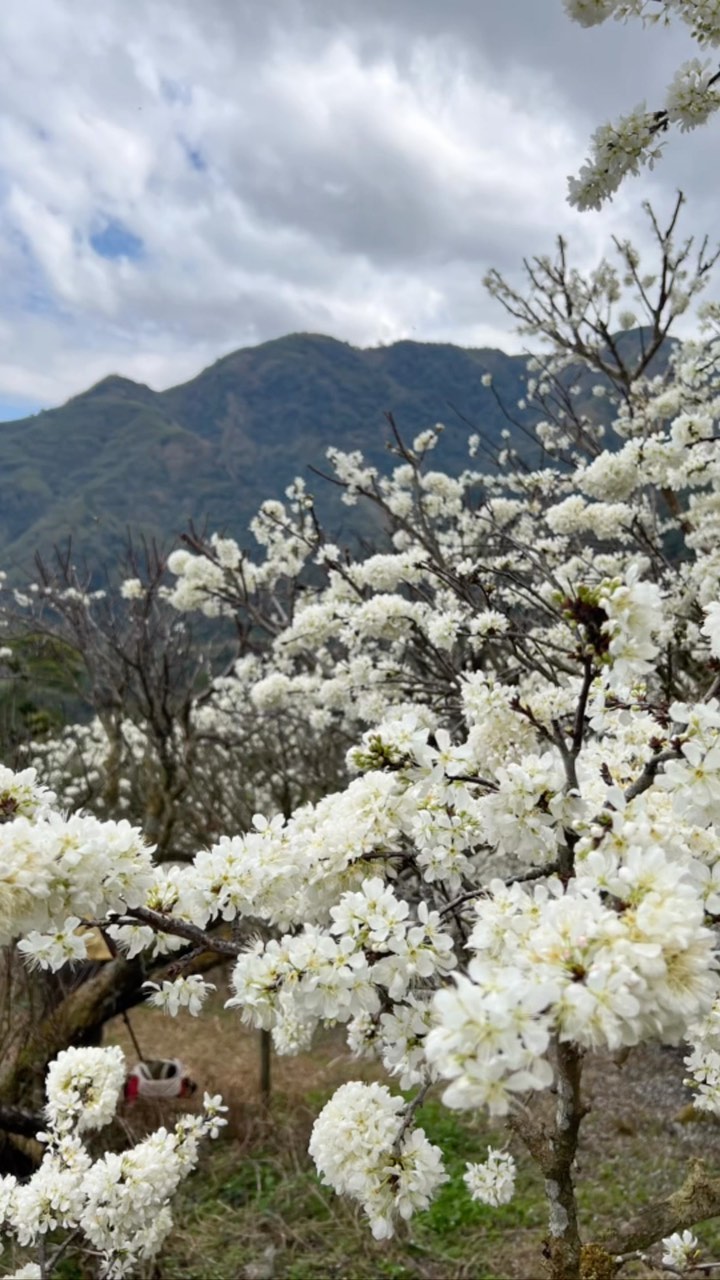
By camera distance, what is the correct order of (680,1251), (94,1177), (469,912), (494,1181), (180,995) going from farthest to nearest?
(494,1181) < (94,1177) < (680,1251) < (469,912) < (180,995)

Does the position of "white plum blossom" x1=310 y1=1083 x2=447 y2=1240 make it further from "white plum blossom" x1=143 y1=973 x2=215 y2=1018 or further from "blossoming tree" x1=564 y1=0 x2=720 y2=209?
"blossoming tree" x1=564 y1=0 x2=720 y2=209

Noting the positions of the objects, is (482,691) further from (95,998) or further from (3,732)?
(3,732)

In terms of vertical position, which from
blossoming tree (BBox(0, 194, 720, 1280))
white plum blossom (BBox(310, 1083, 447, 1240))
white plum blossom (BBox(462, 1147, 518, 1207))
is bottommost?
white plum blossom (BBox(462, 1147, 518, 1207))

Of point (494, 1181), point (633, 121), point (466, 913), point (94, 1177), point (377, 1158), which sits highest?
point (633, 121)

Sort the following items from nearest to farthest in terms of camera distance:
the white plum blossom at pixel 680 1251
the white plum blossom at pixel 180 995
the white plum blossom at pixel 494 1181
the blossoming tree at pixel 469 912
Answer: the blossoming tree at pixel 469 912 < the white plum blossom at pixel 180 995 < the white plum blossom at pixel 680 1251 < the white plum blossom at pixel 494 1181

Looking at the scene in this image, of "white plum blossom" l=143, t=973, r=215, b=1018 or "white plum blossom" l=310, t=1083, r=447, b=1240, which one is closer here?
"white plum blossom" l=310, t=1083, r=447, b=1240

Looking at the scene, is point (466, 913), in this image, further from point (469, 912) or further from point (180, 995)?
point (180, 995)

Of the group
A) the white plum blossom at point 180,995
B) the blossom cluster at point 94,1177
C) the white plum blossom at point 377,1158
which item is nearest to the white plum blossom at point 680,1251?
the white plum blossom at point 377,1158

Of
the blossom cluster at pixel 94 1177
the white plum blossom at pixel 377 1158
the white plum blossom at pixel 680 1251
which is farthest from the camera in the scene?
the blossom cluster at pixel 94 1177

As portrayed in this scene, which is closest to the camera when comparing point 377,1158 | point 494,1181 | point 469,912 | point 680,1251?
point 377,1158

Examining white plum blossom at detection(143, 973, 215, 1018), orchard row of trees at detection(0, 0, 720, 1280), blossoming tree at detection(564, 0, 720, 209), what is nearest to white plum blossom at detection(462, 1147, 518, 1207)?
orchard row of trees at detection(0, 0, 720, 1280)

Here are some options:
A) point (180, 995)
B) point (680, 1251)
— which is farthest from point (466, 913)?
point (680, 1251)

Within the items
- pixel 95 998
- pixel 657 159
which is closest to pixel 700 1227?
pixel 95 998

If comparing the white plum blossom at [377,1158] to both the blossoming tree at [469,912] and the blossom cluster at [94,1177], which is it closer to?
the blossoming tree at [469,912]
